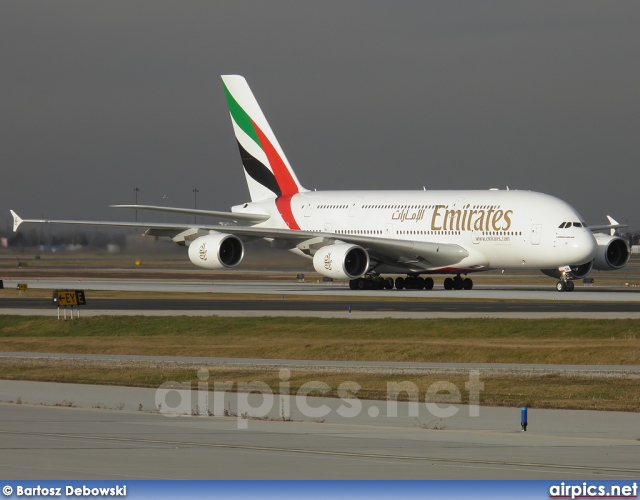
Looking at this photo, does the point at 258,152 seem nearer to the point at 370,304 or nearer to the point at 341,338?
the point at 370,304

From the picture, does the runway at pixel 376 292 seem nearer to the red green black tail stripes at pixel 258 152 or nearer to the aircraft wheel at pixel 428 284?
the aircraft wheel at pixel 428 284

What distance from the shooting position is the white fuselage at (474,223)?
5719 cm

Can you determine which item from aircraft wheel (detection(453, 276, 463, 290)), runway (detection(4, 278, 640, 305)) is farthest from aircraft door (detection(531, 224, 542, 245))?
aircraft wheel (detection(453, 276, 463, 290))

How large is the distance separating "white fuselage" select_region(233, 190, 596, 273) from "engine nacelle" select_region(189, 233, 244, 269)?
5235 millimetres

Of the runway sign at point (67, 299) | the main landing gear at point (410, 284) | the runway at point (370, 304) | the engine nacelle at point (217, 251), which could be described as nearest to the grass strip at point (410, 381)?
the runway sign at point (67, 299)

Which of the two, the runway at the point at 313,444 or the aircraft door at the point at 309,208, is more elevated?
the aircraft door at the point at 309,208

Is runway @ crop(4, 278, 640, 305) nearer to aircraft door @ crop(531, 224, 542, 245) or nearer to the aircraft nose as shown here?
the aircraft nose

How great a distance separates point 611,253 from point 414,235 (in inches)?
403

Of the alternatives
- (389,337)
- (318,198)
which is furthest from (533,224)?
(389,337)

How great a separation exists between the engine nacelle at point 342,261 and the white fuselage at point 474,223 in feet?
3.62

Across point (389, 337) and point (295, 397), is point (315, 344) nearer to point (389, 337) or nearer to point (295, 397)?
point (389, 337)

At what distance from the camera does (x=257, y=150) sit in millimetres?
69875

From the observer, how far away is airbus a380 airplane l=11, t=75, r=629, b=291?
189ft

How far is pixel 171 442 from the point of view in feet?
54.0
